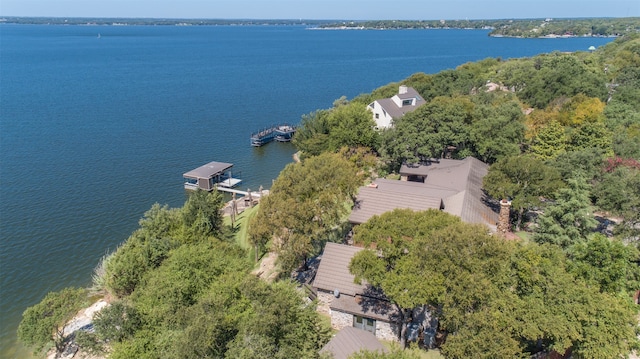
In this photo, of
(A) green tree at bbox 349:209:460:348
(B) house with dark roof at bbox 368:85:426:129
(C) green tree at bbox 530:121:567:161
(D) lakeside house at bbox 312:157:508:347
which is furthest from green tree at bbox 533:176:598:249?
(B) house with dark roof at bbox 368:85:426:129

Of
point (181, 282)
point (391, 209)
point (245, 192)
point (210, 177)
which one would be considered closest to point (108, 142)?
point (210, 177)

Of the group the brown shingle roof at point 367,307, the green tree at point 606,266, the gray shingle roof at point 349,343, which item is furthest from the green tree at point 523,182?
the gray shingle roof at point 349,343

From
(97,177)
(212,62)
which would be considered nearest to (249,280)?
(97,177)

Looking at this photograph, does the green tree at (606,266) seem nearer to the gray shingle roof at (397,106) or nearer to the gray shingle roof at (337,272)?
the gray shingle roof at (337,272)

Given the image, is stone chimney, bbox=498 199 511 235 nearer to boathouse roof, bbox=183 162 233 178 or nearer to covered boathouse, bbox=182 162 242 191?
covered boathouse, bbox=182 162 242 191

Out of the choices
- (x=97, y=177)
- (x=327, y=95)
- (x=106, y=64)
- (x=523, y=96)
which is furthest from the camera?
(x=106, y=64)

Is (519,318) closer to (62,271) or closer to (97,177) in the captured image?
(62,271)

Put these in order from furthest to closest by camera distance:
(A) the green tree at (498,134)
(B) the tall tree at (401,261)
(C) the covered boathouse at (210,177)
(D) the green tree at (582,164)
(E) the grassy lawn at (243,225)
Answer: (C) the covered boathouse at (210,177)
(A) the green tree at (498,134)
(E) the grassy lawn at (243,225)
(D) the green tree at (582,164)
(B) the tall tree at (401,261)
